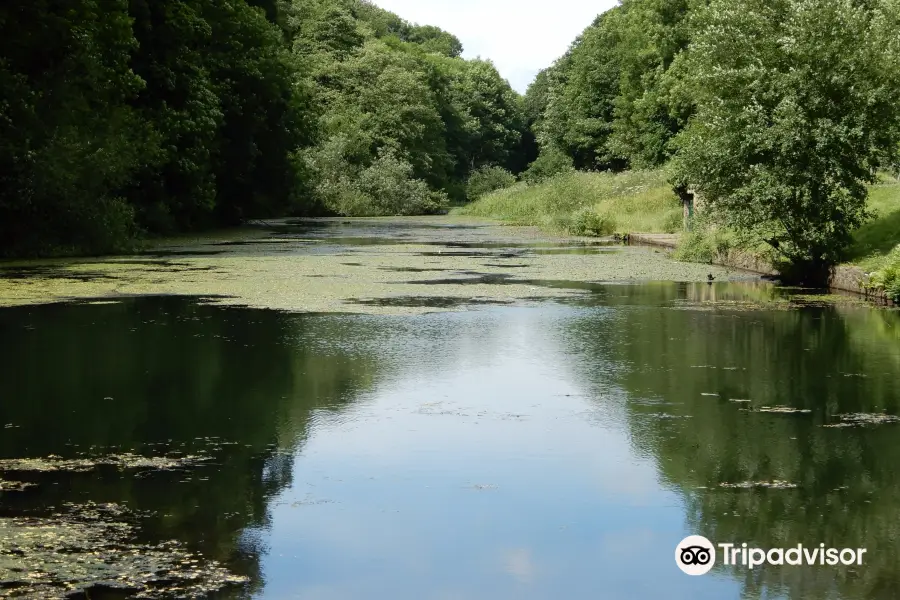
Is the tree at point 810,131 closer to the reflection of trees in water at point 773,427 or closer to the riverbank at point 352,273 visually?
the riverbank at point 352,273

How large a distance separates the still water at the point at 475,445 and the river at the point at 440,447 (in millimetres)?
25

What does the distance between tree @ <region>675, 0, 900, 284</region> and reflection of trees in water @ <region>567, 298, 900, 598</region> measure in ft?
14.8

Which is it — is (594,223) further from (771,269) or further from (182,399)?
(182,399)

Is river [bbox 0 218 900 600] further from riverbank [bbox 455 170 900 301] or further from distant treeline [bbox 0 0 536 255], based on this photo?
distant treeline [bbox 0 0 536 255]

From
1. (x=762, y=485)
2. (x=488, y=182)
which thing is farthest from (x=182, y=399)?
(x=488, y=182)

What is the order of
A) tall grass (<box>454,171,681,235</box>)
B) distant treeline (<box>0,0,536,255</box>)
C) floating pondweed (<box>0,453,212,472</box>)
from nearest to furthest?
floating pondweed (<box>0,453,212,472</box>), distant treeline (<box>0,0,536,255</box>), tall grass (<box>454,171,681,235</box>)

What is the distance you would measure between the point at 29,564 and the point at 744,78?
54.8 ft

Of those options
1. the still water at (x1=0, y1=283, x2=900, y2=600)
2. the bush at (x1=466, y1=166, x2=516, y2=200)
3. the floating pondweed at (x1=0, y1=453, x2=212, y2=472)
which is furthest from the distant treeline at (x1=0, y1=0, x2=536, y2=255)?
the floating pondweed at (x1=0, y1=453, x2=212, y2=472)

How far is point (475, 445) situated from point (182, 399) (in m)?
2.72

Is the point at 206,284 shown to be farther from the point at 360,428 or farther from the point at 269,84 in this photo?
the point at 269,84

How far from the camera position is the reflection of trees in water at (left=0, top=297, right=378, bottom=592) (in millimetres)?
5984

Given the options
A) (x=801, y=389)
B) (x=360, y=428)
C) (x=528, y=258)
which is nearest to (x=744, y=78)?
(x=528, y=258)

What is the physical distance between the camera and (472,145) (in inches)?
3644

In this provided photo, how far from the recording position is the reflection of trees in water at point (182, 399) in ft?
19.6
